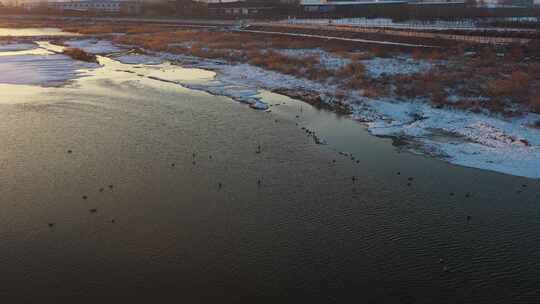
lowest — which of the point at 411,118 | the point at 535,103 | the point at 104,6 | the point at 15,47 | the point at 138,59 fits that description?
the point at 411,118

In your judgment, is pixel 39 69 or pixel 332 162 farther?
pixel 39 69

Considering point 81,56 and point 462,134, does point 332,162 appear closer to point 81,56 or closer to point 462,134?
point 462,134

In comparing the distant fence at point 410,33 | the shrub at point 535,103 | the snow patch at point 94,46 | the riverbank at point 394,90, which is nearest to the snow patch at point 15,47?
the snow patch at point 94,46

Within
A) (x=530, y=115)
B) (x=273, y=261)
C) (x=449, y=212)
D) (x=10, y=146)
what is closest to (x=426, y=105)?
(x=530, y=115)

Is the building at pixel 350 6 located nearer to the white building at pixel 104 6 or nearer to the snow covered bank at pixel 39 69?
the white building at pixel 104 6

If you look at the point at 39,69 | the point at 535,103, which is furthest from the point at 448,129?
the point at 39,69
